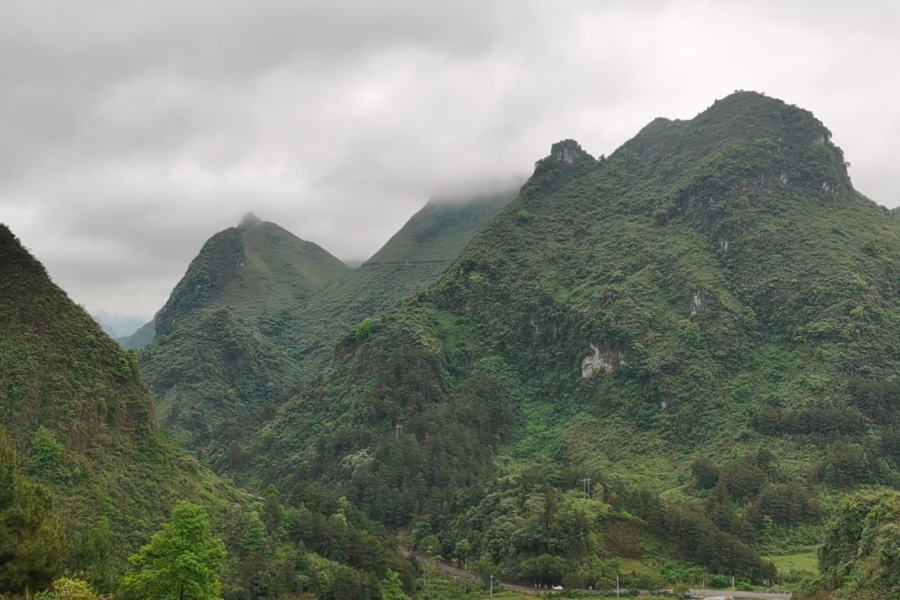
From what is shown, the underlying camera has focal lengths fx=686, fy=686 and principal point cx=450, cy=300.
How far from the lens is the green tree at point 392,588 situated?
149ft

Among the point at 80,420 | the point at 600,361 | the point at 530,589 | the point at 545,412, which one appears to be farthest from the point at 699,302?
the point at 80,420

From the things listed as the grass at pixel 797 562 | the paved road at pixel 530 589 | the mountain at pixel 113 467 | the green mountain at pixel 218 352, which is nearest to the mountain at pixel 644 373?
the grass at pixel 797 562

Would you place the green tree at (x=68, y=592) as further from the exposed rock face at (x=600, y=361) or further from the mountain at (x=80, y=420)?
the exposed rock face at (x=600, y=361)

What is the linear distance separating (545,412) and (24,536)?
265ft

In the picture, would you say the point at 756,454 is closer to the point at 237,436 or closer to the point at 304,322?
the point at 237,436

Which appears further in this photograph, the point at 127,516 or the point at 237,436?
the point at 237,436

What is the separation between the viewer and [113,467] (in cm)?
4509

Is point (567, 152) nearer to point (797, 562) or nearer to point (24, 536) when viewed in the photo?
point (797, 562)

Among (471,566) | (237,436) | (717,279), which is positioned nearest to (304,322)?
(237,436)

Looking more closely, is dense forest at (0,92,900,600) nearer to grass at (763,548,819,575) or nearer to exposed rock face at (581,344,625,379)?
exposed rock face at (581,344,625,379)

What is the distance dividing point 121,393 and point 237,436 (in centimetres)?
5949

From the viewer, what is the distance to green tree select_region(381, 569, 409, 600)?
4547cm

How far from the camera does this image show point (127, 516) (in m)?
42.3

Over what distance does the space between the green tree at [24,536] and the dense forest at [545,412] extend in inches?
4.5
